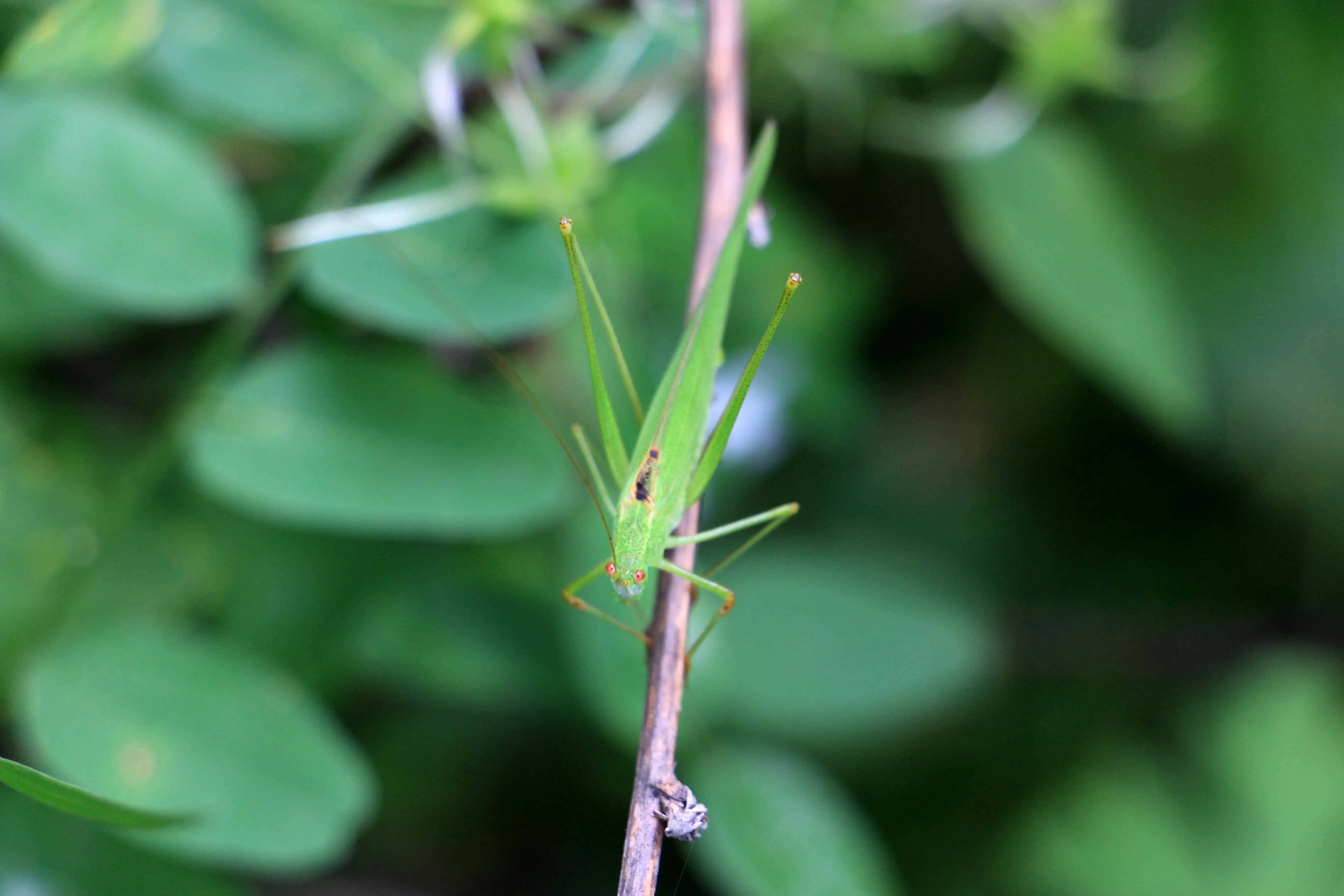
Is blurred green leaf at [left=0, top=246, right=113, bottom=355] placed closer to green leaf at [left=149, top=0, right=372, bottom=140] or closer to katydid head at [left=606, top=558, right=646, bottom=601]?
green leaf at [left=149, top=0, right=372, bottom=140]

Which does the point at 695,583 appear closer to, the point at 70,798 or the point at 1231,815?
the point at 70,798

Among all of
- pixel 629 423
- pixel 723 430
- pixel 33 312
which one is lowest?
pixel 723 430

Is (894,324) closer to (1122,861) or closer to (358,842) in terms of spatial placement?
(1122,861)

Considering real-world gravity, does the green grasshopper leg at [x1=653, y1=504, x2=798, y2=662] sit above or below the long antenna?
below

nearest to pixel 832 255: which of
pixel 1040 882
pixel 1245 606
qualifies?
pixel 1245 606

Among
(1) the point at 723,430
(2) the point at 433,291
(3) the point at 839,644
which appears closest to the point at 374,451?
(2) the point at 433,291

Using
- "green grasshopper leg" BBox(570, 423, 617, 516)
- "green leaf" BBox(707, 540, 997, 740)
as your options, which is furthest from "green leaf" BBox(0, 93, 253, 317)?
"green leaf" BBox(707, 540, 997, 740)

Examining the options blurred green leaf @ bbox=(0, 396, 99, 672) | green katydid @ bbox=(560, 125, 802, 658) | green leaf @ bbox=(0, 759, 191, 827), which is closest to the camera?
green leaf @ bbox=(0, 759, 191, 827)
